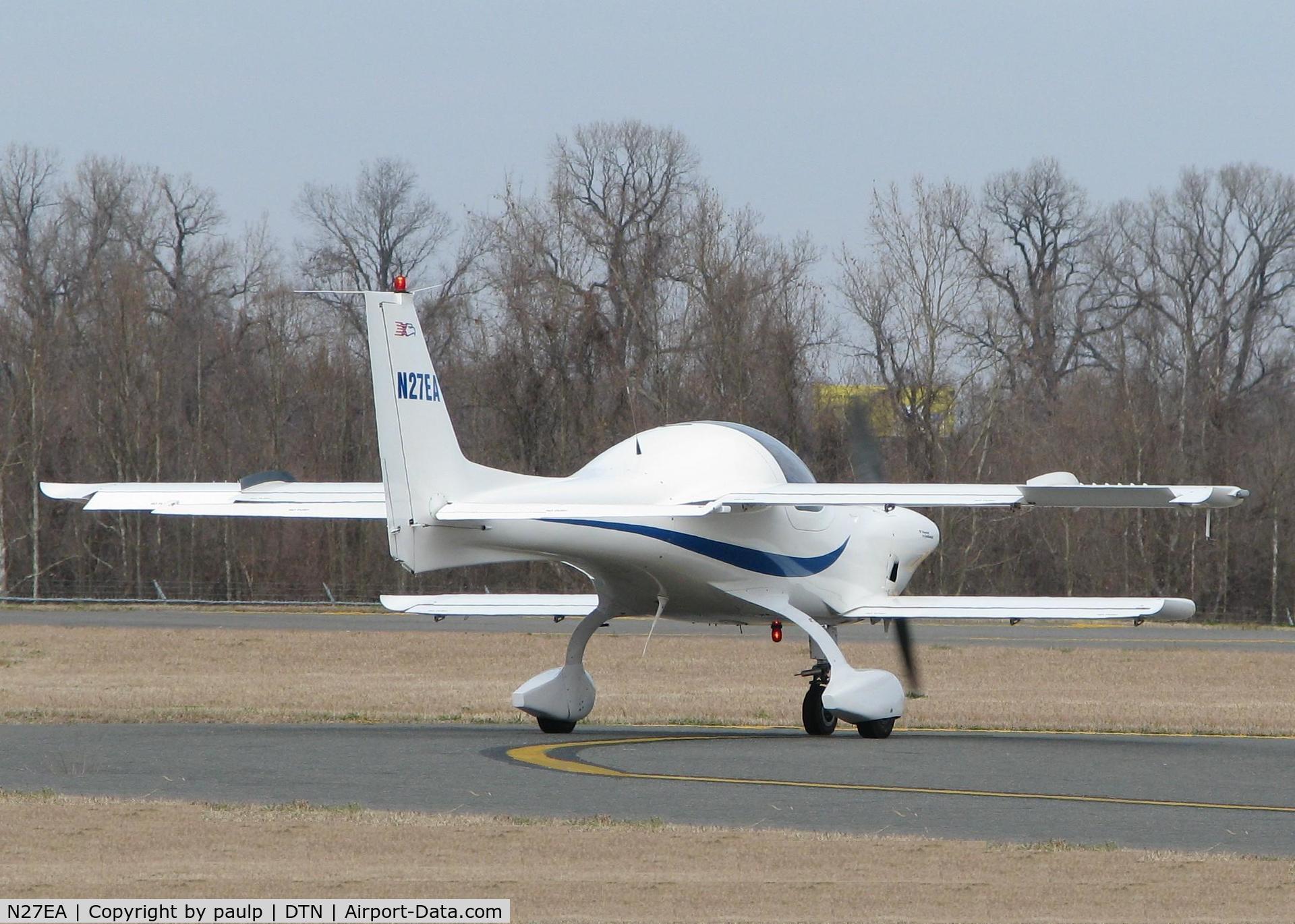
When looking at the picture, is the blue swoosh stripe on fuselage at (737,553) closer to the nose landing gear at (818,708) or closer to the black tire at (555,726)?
the nose landing gear at (818,708)

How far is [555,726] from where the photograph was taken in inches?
727

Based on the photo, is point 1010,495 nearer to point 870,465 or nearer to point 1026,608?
point 1026,608

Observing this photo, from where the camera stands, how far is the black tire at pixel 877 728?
17.8 metres

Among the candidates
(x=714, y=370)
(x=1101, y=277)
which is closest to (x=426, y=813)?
(x=714, y=370)

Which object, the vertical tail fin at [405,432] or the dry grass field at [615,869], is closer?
the dry grass field at [615,869]

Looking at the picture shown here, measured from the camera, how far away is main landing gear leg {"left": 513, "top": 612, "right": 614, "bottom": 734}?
59.9 ft

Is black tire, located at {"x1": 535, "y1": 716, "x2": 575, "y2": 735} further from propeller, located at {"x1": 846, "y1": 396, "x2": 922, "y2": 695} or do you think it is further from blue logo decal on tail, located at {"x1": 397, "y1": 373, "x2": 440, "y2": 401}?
blue logo decal on tail, located at {"x1": 397, "y1": 373, "x2": 440, "y2": 401}

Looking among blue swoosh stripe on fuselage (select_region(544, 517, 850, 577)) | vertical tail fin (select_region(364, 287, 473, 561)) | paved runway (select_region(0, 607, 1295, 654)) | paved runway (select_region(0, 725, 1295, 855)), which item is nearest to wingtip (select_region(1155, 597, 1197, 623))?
paved runway (select_region(0, 725, 1295, 855))

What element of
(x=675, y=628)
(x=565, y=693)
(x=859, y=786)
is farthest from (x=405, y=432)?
(x=675, y=628)

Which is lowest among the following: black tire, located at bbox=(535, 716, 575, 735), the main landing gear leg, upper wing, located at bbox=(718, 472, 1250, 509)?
black tire, located at bbox=(535, 716, 575, 735)

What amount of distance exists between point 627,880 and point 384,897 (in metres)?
1.37

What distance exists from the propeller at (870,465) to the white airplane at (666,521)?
63 millimetres

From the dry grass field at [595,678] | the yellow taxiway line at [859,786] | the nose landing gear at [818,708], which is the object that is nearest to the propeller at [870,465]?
the nose landing gear at [818,708]

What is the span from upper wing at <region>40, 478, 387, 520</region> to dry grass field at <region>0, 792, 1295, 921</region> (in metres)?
6.54
